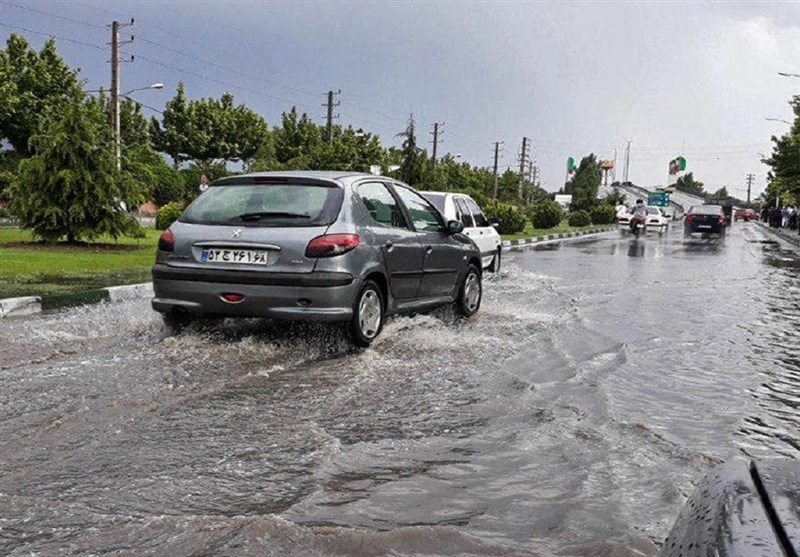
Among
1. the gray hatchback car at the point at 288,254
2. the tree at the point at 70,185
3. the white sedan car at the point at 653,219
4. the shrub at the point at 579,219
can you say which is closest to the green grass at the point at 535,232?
the white sedan car at the point at 653,219

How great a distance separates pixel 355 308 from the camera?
652 cm

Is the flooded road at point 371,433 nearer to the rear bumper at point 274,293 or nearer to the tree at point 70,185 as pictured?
the rear bumper at point 274,293

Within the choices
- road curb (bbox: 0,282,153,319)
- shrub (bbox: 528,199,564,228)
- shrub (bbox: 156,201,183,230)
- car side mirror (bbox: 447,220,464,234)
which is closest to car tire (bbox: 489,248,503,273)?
road curb (bbox: 0,282,153,319)

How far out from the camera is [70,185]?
1644 cm

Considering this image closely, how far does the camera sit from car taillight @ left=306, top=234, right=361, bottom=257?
250 inches

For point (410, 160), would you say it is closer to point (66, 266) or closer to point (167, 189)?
point (167, 189)

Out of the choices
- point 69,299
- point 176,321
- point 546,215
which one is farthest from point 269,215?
point 546,215

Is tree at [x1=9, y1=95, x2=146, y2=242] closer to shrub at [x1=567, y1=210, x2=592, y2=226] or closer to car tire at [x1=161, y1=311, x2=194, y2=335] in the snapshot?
car tire at [x1=161, y1=311, x2=194, y2=335]

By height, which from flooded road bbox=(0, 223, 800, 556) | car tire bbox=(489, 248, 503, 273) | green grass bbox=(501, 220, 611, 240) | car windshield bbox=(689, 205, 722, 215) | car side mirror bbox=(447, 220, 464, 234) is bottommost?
flooded road bbox=(0, 223, 800, 556)

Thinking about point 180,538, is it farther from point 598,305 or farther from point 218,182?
point 598,305

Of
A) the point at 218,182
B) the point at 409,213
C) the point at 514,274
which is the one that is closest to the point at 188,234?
the point at 218,182

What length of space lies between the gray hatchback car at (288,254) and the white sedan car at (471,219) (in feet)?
19.6

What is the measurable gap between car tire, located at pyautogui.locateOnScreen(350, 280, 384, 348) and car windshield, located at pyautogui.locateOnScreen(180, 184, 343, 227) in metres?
0.70

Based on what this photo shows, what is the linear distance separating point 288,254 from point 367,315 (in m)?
0.93
